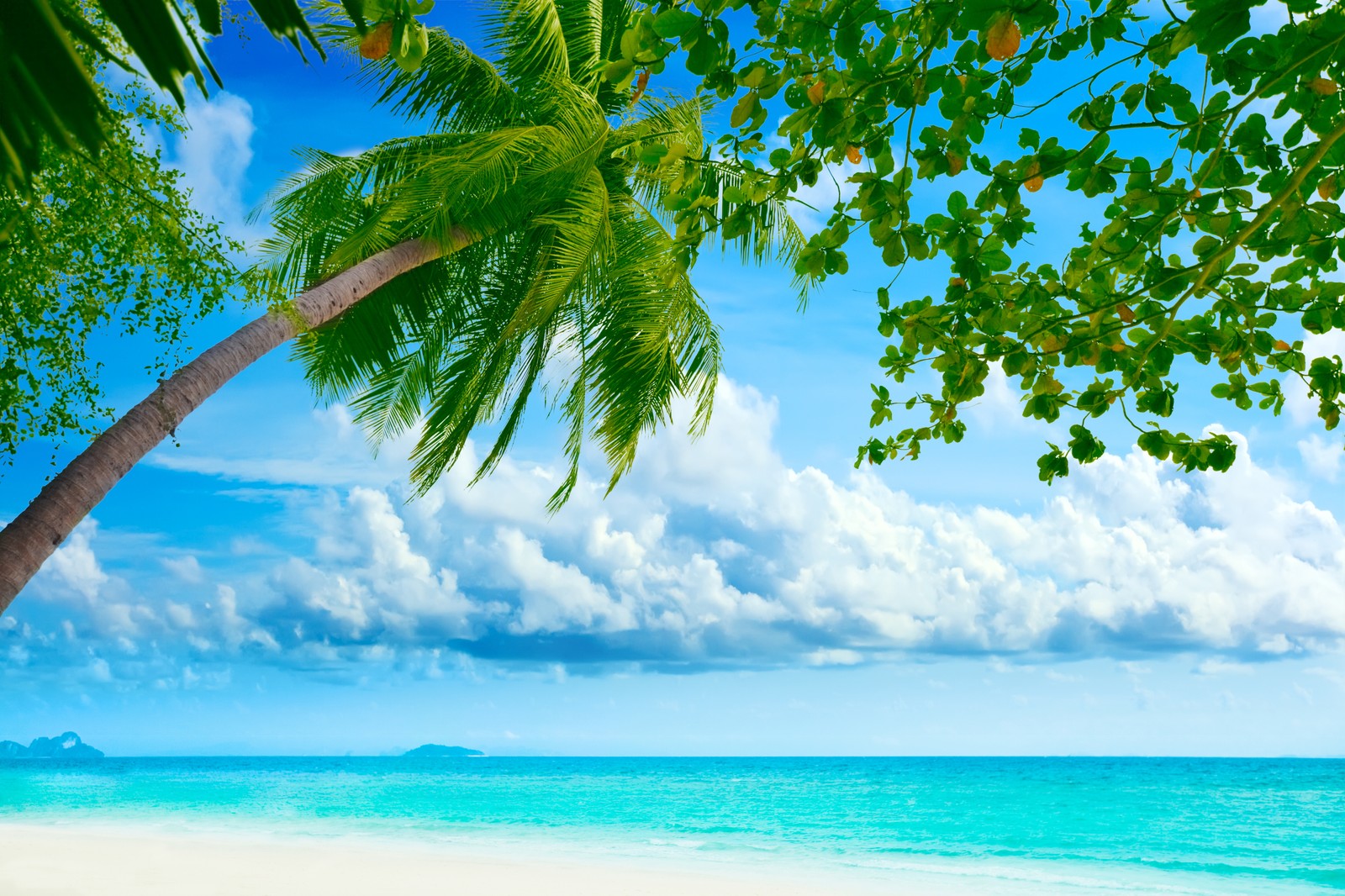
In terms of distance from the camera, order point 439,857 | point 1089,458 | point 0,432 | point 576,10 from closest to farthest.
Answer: point 1089,458, point 0,432, point 576,10, point 439,857

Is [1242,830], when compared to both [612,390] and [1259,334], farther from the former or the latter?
[1259,334]

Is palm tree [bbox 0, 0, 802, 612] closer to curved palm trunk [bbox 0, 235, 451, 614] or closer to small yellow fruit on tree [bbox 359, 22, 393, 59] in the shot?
curved palm trunk [bbox 0, 235, 451, 614]

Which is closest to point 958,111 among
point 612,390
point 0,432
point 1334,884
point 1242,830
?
point 0,432

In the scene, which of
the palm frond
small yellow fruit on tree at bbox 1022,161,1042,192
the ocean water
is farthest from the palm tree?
the ocean water

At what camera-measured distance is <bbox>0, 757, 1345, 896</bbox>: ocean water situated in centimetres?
1415

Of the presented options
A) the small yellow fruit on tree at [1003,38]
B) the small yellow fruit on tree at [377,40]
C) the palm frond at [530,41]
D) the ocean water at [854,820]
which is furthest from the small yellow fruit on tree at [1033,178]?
the ocean water at [854,820]

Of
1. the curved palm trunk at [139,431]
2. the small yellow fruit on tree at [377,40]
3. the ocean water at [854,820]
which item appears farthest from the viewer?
the ocean water at [854,820]

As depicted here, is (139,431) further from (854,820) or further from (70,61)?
(854,820)

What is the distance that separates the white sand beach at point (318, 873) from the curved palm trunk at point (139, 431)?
22.2ft

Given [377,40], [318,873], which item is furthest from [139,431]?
[318,873]

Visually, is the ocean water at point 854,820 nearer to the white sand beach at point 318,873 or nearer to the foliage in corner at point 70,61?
the white sand beach at point 318,873

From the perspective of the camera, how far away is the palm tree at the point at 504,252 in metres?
7.26

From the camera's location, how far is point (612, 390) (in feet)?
29.1

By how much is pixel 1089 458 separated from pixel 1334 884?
1513cm
